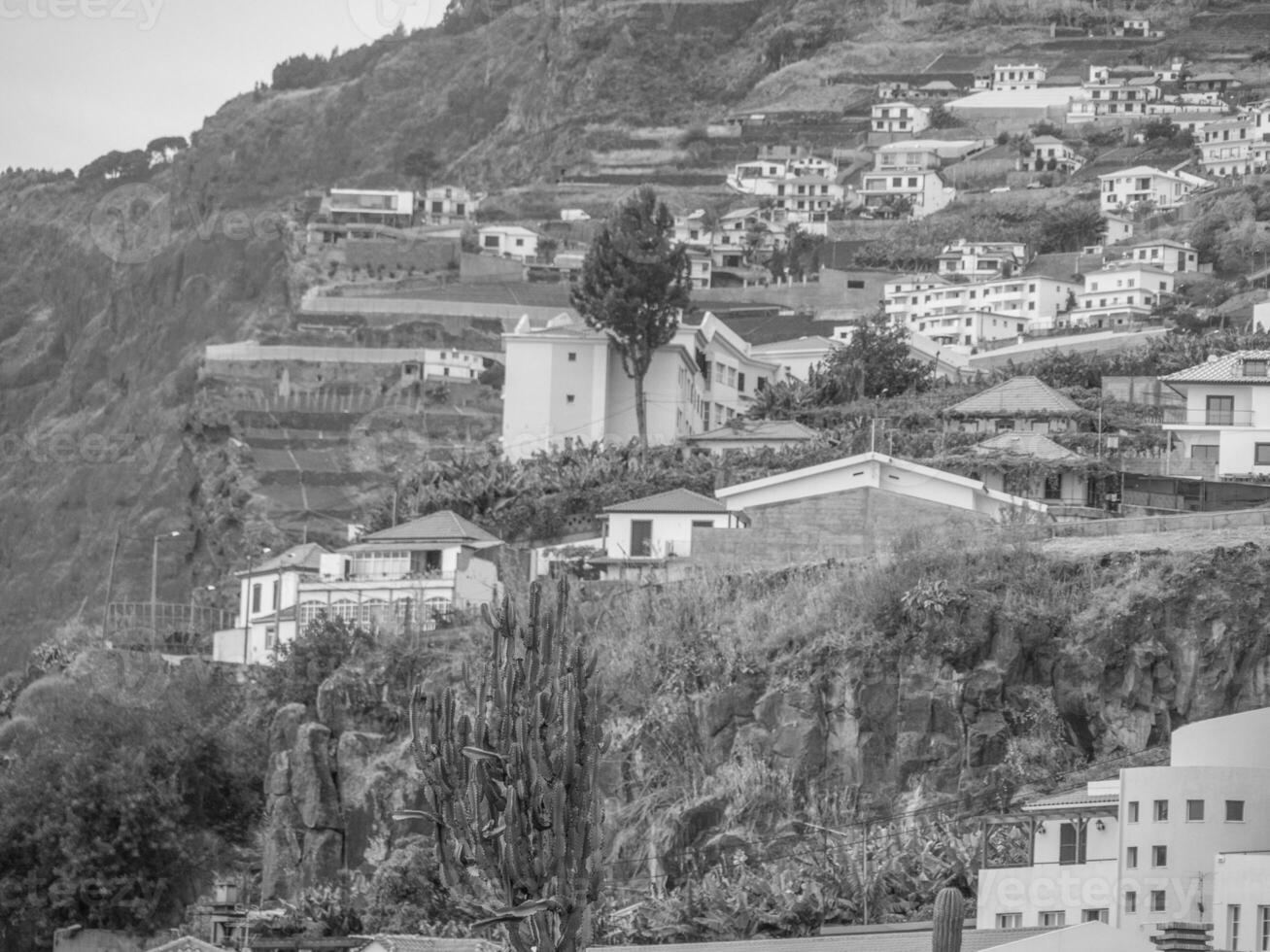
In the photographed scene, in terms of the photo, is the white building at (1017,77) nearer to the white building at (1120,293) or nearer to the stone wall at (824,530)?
the white building at (1120,293)

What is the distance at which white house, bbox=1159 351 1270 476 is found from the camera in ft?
261

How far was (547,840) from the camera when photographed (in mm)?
35562

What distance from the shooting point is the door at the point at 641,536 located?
77312mm

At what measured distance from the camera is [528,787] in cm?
3541

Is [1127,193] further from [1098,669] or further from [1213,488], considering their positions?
[1098,669]

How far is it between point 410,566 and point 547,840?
153ft

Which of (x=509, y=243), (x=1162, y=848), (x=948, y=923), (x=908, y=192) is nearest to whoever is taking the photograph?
(x=948, y=923)

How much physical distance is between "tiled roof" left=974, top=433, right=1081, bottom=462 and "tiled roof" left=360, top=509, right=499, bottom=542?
1346 centimetres

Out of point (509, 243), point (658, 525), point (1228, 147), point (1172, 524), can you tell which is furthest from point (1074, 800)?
point (1228, 147)

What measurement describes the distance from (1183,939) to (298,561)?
55328 mm

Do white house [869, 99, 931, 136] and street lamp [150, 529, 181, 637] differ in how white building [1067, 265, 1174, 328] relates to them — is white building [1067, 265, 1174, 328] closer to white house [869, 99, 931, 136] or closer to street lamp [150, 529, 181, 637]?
street lamp [150, 529, 181, 637]

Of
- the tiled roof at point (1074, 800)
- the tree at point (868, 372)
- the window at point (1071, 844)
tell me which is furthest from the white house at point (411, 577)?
the window at point (1071, 844)

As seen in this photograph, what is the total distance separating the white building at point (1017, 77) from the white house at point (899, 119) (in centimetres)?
699

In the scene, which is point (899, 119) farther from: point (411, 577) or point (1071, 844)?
point (1071, 844)
